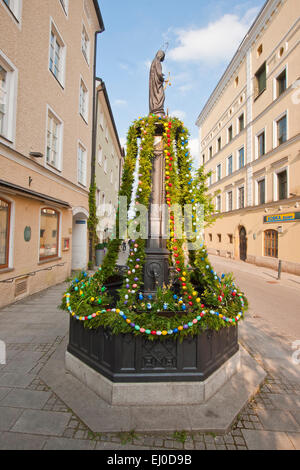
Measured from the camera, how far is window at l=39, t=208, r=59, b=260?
8673 mm

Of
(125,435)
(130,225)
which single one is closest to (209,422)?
(125,435)

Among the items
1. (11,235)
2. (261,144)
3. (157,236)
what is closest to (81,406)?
(157,236)

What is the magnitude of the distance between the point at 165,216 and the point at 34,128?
630 cm

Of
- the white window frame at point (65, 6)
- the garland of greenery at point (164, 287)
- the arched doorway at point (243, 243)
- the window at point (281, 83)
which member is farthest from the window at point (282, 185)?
the white window frame at point (65, 6)

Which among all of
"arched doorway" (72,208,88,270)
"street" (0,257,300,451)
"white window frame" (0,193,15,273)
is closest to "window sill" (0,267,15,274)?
"white window frame" (0,193,15,273)

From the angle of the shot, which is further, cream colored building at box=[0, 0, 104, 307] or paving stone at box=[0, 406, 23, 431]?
cream colored building at box=[0, 0, 104, 307]

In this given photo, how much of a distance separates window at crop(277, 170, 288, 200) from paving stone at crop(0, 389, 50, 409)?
16.2 m

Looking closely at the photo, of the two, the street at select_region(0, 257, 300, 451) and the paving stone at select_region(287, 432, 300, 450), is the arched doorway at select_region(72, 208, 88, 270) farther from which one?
the paving stone at select_region(287, 432, 300, 450)

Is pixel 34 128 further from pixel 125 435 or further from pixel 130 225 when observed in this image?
pixel 125 435

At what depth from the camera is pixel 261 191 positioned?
17641 mm

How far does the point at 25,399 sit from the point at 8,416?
0.29 metres

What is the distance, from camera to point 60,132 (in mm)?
9602

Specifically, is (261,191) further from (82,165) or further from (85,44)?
(85,44)

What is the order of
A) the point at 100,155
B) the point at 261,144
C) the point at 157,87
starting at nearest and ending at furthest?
the point at 157,87
the point at 100,155
the point at 261,144
